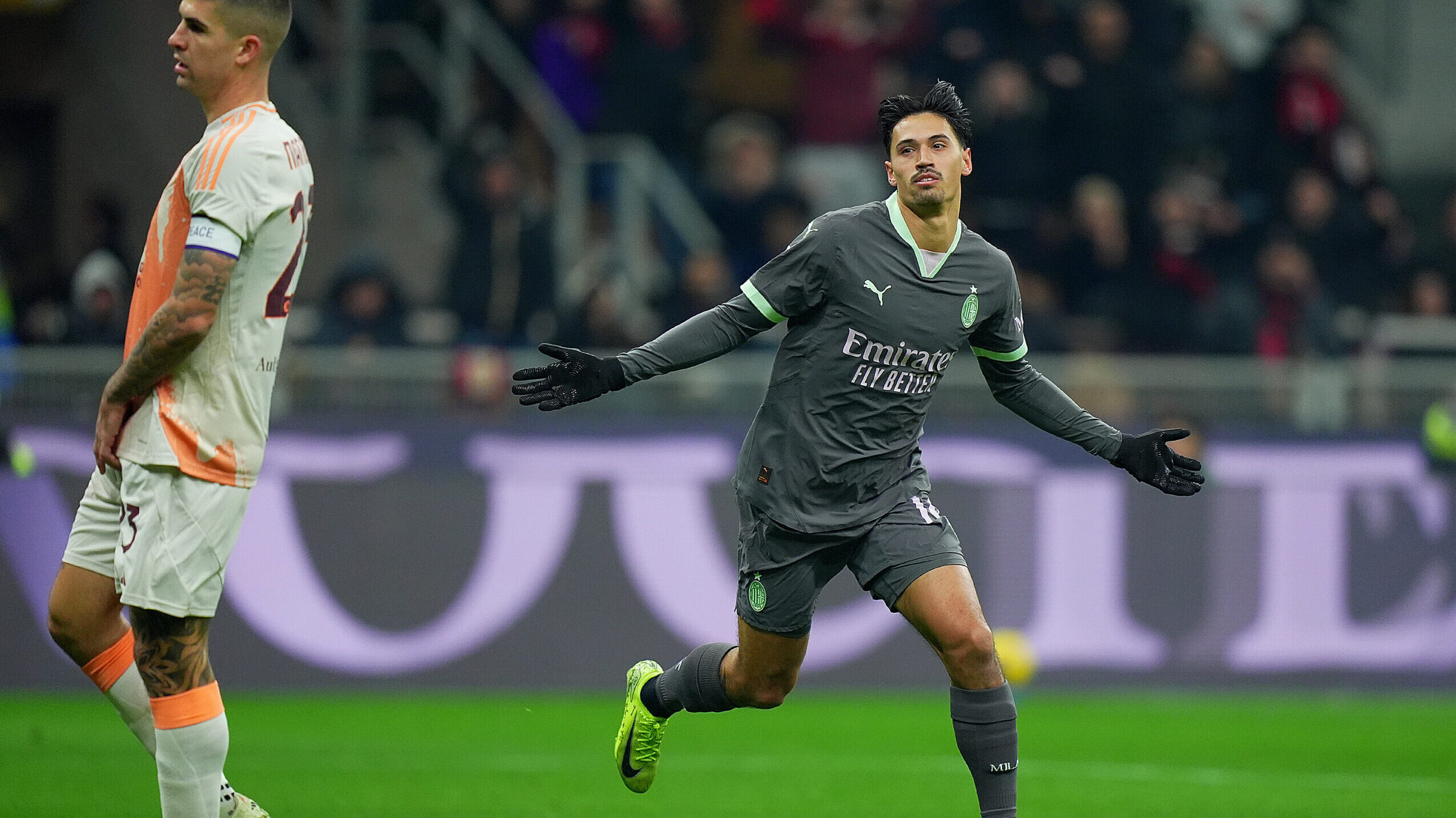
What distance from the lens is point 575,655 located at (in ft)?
36.4

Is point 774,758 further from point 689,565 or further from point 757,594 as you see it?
point 757,594

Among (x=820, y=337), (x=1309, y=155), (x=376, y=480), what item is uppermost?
(x=1309, y=155)

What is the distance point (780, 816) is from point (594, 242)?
6.76 meters

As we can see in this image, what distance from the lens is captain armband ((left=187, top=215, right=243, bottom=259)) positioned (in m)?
4.71

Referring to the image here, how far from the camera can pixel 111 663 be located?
205 inches

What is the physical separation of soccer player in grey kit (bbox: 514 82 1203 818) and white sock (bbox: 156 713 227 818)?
142 centimetres

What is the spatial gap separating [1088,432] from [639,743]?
6.23ft

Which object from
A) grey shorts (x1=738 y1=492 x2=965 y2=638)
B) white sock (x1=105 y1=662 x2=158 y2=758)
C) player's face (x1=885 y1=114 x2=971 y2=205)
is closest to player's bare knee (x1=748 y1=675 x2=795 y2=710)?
grey shorts (x1=738 y1=492 x2=965 y2=638)

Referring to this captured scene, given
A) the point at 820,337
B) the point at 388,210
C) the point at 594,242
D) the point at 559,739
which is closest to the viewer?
the point at 820,337

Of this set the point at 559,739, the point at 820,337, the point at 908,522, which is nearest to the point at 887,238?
the point at 820,337

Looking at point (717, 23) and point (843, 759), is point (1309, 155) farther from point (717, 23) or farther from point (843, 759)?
point (843, 759)

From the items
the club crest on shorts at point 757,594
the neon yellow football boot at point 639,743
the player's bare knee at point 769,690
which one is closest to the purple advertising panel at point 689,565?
the neon yellow football boot at point 639,743

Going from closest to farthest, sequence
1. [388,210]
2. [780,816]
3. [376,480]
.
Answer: [780,816] → [376,480] → [388,210]

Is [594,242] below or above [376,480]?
above
